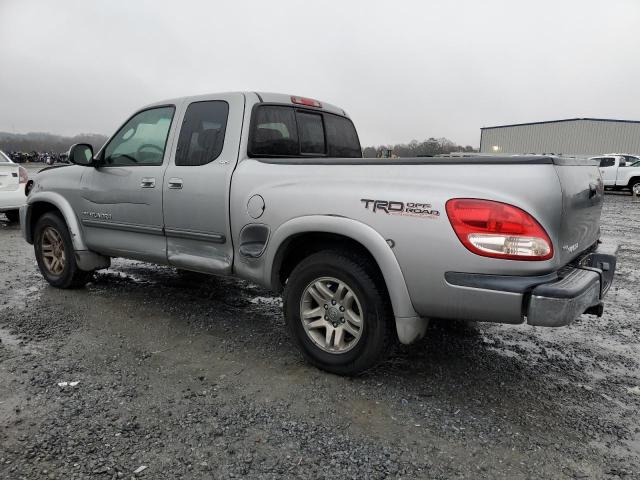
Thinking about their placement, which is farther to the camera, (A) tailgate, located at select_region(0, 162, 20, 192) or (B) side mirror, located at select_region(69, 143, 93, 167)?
(A) tailgate, located at select_region(0, 162, 20, 192)

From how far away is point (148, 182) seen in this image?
4.15 metres

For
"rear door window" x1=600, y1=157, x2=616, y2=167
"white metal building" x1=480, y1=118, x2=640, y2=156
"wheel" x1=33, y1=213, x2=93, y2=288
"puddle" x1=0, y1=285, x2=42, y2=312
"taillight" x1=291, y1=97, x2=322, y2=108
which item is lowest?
"puddle" x1=0, y1=285, x2=42, y2=312

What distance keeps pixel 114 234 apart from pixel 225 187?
1.56 meters

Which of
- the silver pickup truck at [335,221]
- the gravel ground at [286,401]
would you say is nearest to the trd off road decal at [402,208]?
the silver pickup truck at [335,221]

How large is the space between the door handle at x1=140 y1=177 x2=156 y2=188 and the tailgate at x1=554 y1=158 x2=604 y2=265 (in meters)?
3.07

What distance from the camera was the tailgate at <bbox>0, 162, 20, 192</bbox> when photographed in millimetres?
9086

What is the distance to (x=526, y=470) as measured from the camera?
2.28 meters

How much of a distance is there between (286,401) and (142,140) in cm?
278

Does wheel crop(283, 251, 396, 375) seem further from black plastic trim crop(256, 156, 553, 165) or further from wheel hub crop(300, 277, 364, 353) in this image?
black plastic trim crop(256, 156, 553, 165)

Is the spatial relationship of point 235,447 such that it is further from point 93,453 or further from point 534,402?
point 534,402

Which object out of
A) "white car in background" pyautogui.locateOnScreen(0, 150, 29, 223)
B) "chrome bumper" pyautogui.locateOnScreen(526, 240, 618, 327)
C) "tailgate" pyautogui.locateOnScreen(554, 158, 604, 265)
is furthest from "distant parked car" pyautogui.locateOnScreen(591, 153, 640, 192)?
"white car in background" pyautogui.locateOnScreen(0, 150, 29, 223)

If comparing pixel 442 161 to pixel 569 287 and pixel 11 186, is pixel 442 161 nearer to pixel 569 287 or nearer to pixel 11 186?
pixel 569 287

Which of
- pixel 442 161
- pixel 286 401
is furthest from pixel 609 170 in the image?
pixel 286 401

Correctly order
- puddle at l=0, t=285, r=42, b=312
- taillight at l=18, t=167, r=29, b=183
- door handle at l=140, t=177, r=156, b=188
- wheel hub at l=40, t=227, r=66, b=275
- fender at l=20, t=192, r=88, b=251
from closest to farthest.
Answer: door handle at l=140, t=177, r=156, b=188, puddle at l=0, t=285, r=42, b=312, fender at l=20, t=192, r=88, b=251, wheel hub at l=40, t=227, r=66, b=275, taillight at l=18, t=167, r=29, b=183
